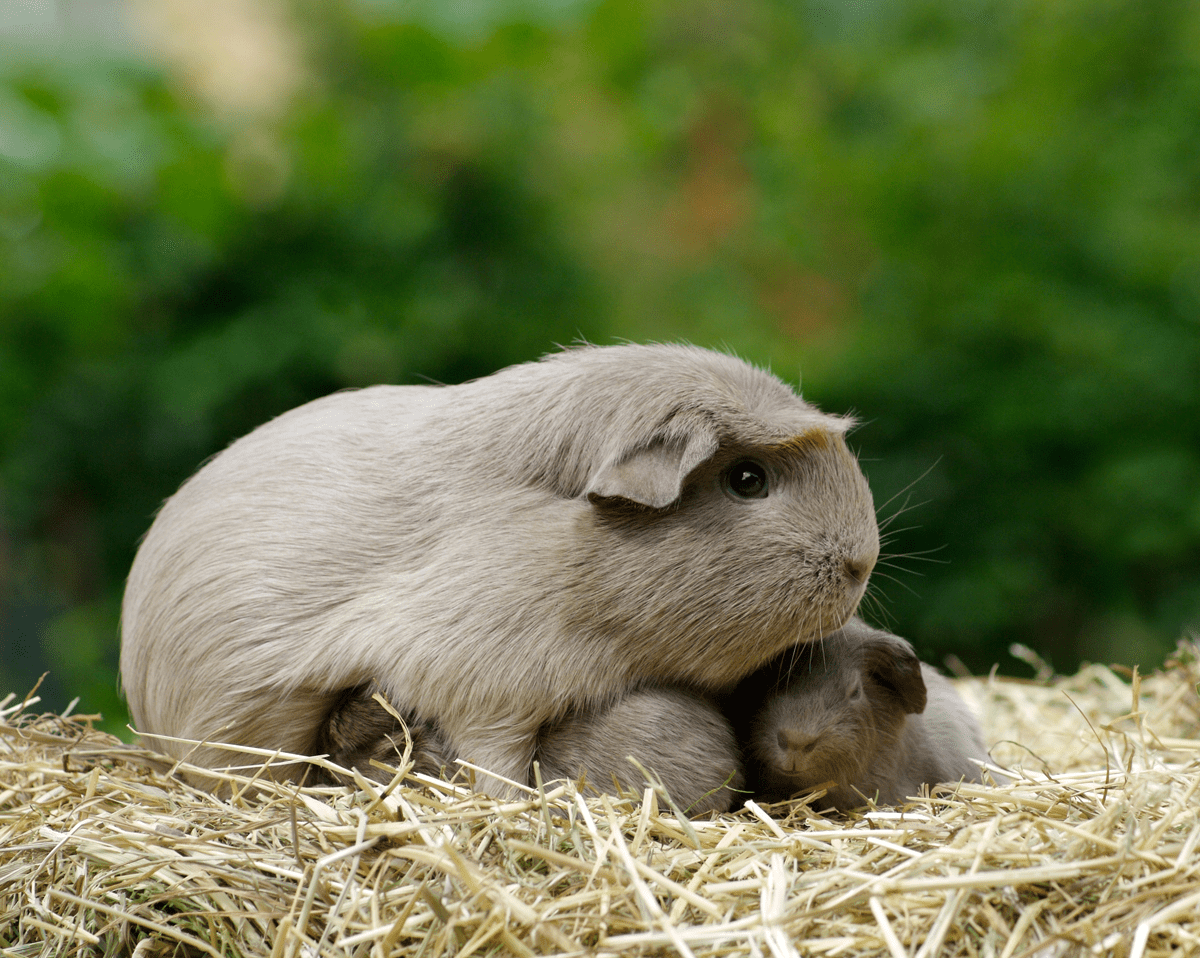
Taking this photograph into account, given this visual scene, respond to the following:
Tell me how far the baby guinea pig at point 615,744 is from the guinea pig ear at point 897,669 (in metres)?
0.40

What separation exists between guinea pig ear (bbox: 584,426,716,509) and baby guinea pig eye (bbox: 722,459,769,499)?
15 centimetres

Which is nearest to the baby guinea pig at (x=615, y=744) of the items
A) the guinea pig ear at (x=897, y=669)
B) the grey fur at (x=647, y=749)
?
the grey fur at (x=647, y=749)

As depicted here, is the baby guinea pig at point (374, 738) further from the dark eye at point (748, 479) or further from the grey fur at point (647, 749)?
the dark eye at point (748, 479)

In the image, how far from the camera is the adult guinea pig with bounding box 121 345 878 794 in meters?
2.16

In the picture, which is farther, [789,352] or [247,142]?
[789,352]

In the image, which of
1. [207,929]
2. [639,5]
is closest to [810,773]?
[207,929]

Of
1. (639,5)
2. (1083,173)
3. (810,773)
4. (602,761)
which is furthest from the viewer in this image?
(639,5)

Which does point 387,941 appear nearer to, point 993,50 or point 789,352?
point 789,352

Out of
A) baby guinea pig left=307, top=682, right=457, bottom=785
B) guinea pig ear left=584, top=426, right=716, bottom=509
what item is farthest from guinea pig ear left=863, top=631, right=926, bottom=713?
baby guinea pig left=307, top=682, right=457, bottom=785

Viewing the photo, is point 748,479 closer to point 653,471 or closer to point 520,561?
point 653,471

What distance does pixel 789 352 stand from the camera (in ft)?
21.7

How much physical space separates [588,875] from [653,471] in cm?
80

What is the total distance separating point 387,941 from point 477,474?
3.39ft

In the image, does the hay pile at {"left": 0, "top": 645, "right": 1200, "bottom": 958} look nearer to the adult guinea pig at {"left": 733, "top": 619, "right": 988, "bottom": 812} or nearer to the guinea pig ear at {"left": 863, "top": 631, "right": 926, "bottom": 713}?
the adult guinea pig at {"left": 733, "top": 619, "right": 988, "bottom": 812}
